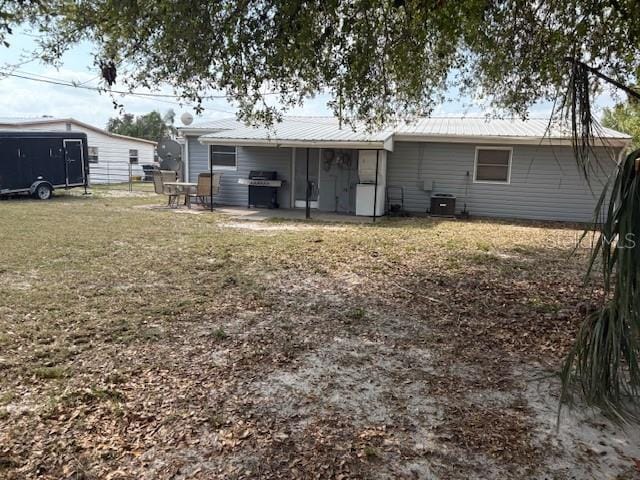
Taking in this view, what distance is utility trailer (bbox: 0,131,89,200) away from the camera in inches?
573

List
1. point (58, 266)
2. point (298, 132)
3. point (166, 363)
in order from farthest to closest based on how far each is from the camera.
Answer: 1. point (298, 132)
2. point (58, 266)
3. point (166, 363)

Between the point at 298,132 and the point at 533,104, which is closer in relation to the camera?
the point at 533,104

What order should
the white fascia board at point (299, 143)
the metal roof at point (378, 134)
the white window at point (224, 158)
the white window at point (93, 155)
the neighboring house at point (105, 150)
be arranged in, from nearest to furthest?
the white fascia board at point (299, 143) < the metal roof at point (378, 134) < the white window at point (224, 158) < the neighboring house at point (105, 150) < the white window at point (93, 155)

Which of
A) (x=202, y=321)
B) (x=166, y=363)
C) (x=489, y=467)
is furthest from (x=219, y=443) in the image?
(x=202, y=321)

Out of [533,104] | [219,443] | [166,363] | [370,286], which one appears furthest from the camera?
[533,104]

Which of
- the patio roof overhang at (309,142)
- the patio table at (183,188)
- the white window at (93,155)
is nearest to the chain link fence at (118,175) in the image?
the white window at (93,155)

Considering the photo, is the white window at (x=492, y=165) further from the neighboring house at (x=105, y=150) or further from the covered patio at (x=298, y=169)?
the neighboring house at (x=105, y=150)

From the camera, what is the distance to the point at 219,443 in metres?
2.48

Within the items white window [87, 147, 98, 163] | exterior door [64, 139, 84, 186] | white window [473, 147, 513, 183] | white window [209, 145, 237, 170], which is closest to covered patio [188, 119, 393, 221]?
white window [209, 145, 237, 170]

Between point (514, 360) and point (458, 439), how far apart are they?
4.45ft

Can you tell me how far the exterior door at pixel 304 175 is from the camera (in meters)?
14.3

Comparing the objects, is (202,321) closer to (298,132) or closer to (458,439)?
(458,439)

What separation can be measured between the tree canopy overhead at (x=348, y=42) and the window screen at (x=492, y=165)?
663 cm

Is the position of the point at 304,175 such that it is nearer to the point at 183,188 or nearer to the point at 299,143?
the point at 299,143
